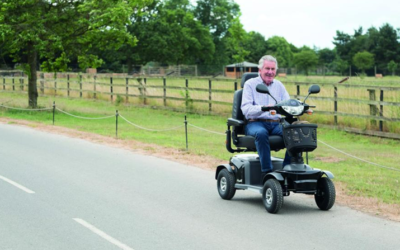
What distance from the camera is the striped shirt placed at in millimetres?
9562

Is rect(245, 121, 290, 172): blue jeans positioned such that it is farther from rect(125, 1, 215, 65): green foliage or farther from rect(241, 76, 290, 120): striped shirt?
rect(125, 1, 215, 65): green foliage

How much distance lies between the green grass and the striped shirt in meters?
2.05

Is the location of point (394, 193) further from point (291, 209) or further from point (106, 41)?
point (106, 41)

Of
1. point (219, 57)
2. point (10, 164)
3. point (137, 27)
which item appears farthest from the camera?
point (219, 57)

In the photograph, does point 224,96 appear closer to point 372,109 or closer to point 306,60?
point 372,109

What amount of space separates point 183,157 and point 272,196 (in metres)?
6.70

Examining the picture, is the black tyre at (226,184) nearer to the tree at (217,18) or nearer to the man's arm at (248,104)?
the man's arm at (248,104)

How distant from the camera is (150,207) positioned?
31.0 ft

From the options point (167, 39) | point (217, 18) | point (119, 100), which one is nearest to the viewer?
point (119, 100)

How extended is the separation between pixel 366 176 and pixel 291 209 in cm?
390

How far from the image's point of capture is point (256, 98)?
9.73 metres

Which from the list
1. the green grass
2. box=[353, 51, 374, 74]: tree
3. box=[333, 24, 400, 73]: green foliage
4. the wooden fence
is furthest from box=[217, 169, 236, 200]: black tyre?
box=[333, 24, 400, 73]: green foliage

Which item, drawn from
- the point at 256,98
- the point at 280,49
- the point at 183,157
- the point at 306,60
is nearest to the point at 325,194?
the point at 256,98

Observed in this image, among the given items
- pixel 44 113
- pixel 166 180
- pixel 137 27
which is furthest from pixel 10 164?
pixel 137 27
